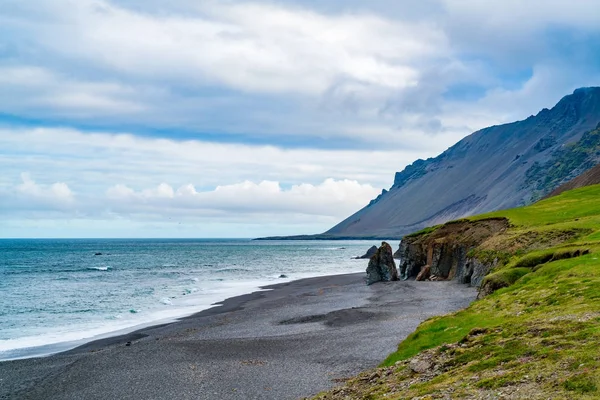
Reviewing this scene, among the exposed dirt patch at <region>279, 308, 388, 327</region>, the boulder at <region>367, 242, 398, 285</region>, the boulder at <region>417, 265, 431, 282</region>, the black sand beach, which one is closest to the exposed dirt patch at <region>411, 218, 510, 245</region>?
the boulder at <region>417, 265, 431, 282</region>

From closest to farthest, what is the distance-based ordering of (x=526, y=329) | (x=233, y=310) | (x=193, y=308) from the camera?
(x=526, y=329) < (x=233, y=310) < (x=193, y=308)

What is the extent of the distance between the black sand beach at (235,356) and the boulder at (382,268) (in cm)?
2153

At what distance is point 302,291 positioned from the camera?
6625cm

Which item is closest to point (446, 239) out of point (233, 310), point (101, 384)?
point (233, 310)

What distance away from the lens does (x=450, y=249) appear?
65562 mm

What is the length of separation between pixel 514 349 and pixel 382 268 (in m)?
54.7

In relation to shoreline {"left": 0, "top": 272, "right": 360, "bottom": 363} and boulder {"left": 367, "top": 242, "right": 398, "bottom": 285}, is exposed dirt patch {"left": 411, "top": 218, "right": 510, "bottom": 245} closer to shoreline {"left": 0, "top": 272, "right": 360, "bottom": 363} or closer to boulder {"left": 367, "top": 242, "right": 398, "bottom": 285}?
boulder {"left": 367, "top": 242, "right": 398, "bottom": 285}

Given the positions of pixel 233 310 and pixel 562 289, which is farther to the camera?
pixel 233 310

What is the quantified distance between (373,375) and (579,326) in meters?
6.60

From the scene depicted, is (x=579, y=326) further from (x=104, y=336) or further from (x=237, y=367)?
(x=104, y=336)

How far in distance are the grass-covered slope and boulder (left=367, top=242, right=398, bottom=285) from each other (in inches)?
1566

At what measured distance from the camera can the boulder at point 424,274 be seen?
66.1 m

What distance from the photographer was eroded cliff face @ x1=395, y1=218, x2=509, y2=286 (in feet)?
198

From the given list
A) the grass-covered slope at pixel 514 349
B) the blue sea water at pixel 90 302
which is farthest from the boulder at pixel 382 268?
the grass-covered slope at pixel 514 349
